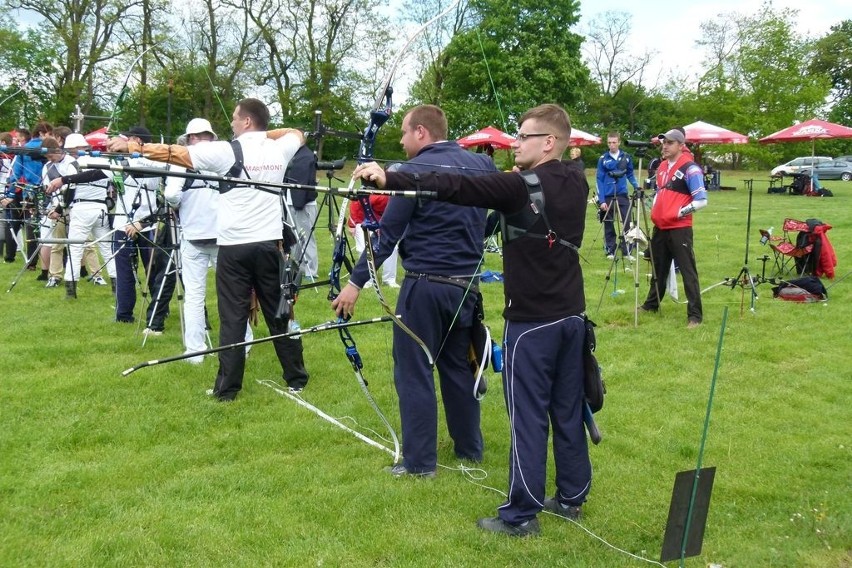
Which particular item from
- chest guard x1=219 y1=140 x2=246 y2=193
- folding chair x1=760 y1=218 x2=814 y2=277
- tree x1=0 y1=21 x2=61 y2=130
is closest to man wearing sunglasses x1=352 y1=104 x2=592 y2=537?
chest guard x1=219 y1=140 x2=246 y2=193

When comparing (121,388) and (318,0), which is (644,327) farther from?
(318,0)

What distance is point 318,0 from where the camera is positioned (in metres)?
35.9

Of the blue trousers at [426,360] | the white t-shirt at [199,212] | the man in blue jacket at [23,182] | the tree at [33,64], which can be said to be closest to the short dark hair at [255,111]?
the white t-shirt at [199,212]

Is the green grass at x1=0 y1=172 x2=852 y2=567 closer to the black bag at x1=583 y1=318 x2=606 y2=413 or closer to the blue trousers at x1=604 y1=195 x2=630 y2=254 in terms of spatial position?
the black bag at x1=583 y1=318 x2=606 y2=413

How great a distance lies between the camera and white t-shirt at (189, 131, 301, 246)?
521 centimetres

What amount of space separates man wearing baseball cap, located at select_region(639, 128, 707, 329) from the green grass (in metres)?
0.53

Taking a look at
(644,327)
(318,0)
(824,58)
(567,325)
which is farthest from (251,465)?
(824,58)

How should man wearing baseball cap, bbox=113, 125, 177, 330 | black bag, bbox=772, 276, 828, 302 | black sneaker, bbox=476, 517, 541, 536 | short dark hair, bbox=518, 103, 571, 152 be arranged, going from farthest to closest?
black bag, bbox=772, 276, 828, 302
man wearing baseball cap, bbox=113, 125, 177, 330
black sneaker, bbox=476, 517, 541, 536
short dark hair, bbox=518, 103, 571, 152

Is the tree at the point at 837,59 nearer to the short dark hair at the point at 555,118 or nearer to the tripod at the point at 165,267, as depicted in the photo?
the tripod at the point at 165,267

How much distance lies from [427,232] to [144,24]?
120 ft

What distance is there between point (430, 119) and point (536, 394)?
1.59 meters

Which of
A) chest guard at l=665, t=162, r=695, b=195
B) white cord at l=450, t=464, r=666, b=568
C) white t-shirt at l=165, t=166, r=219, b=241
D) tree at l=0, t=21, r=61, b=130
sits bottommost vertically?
white cord at l=450, t=464, r=666, b=568

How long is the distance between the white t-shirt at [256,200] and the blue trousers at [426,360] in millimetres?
1517

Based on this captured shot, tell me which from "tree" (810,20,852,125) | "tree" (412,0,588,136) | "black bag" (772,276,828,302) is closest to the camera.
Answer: "tree" (412,0,588,136)
